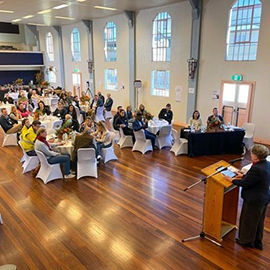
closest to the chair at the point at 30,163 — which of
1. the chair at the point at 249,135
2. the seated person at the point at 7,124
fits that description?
the seated person at the point at 7,124

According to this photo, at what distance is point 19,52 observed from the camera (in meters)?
19.7

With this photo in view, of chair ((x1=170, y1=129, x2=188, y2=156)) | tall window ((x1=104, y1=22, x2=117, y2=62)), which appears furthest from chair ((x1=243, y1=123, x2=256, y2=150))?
tall window ((x1=104, y1=22, x2=117, y2=62))

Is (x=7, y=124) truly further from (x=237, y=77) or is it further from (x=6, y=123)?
(x=237, y=77)

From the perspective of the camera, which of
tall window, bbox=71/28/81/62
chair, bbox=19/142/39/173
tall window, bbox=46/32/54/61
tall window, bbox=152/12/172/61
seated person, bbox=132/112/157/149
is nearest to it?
chair, bbox=19/142/39/173

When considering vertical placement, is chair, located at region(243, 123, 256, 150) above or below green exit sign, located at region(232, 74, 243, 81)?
below

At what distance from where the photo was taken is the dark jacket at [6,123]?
811 cm

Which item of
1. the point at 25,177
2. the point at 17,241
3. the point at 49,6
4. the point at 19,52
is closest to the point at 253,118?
the point at 25,177

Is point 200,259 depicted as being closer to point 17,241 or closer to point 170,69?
point 17,241

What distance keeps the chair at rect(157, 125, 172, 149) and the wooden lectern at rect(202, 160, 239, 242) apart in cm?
388

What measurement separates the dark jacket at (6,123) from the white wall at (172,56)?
20.7 ft

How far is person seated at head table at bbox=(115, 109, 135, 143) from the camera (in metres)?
7.93

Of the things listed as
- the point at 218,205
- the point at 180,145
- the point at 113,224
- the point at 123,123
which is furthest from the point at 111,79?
the point at 218,205

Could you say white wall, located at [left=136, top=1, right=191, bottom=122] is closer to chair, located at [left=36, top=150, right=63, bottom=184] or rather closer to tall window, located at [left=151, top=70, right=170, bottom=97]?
tall window, located at [left=151, top=70, right=170, bottom=97]

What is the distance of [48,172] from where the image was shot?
582cm
